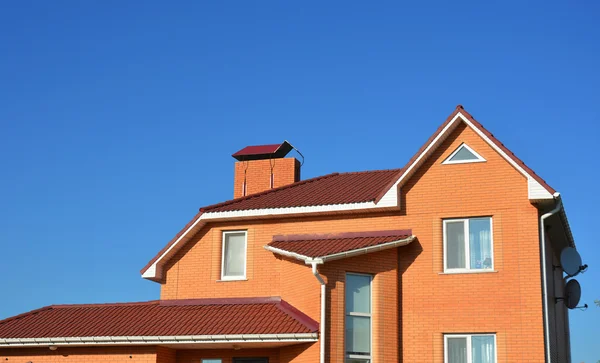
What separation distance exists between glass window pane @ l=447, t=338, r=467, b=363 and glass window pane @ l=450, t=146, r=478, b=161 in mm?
4493

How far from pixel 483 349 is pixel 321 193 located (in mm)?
6400

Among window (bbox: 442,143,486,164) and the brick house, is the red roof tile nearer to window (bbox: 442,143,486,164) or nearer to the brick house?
the brick house

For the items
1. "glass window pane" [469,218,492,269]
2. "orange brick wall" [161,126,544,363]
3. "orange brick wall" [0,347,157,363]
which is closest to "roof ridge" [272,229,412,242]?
"orange brick wall" [161,126,544,363]

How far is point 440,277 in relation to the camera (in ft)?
70.5

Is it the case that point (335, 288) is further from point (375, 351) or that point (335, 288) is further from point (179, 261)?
point (179, 261)

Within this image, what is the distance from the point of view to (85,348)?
74.8 ft

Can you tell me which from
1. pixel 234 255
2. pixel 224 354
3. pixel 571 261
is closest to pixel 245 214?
pixel 234 255

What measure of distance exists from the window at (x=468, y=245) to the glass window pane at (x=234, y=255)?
5.74 meters

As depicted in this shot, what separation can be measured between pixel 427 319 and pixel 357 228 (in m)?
3.03

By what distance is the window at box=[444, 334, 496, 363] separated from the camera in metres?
20.6

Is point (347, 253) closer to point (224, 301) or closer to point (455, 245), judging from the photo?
point (455, 245)

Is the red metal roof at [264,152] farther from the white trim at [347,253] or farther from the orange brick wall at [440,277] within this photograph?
the white trim at [347,253]

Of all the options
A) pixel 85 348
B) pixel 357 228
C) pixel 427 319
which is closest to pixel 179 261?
pixel 85 348

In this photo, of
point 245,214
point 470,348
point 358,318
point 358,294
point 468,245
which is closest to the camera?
point 470,348
